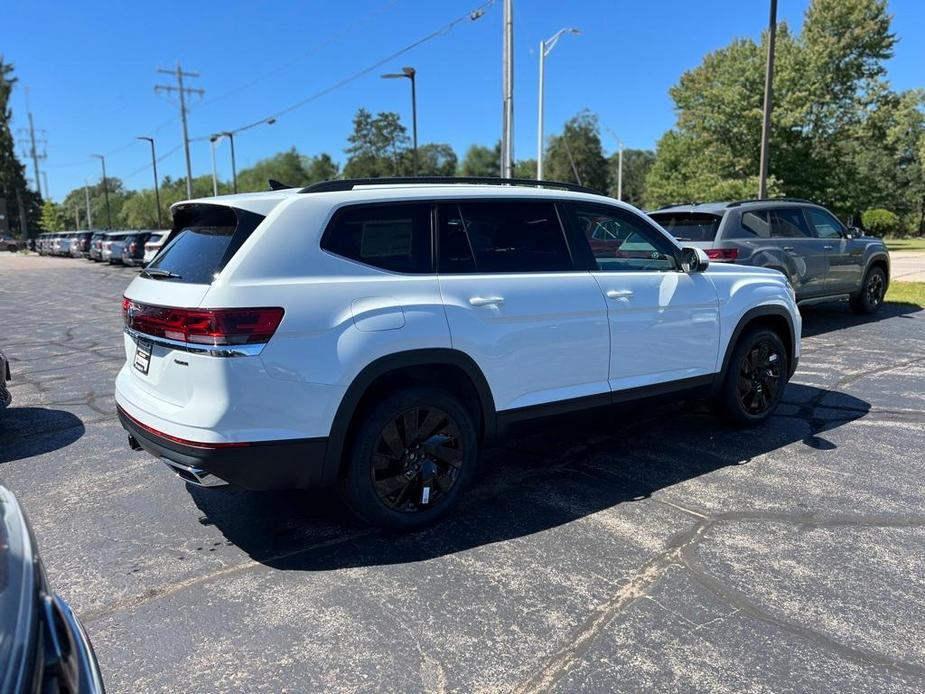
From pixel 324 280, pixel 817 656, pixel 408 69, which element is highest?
pixel 408 69

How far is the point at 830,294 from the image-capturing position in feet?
33.7

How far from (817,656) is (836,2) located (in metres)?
43.1

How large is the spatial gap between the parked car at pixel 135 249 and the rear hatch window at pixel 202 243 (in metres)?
29.4

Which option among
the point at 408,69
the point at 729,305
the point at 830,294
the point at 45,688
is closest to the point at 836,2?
the point at 408,69

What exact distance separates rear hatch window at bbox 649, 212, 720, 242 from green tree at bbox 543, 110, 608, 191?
301ft

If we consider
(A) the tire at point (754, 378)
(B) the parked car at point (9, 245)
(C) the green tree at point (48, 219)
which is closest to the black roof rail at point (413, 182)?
(A) the tire at point (754, 378)

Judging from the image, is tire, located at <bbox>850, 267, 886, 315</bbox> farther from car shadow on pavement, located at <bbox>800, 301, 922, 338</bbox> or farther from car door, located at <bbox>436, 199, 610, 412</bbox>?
car door, located at <bbox>436, 199, 610, 412</bbox>

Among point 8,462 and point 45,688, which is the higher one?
point 45,688

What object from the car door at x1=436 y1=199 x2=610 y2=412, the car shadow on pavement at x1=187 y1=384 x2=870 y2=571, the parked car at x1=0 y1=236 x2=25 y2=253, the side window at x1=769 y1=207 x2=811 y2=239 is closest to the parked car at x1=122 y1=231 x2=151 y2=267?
the side window at x1=769 y1=207 x2=811 y2=239

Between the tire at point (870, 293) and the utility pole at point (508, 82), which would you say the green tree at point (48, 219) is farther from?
the tire at point (870, 293)

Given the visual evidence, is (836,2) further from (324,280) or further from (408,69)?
(324,280)

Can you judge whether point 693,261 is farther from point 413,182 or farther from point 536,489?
point 413,182

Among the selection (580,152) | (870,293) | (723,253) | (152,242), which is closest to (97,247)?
(152,242)

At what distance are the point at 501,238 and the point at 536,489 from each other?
63.0 inches
